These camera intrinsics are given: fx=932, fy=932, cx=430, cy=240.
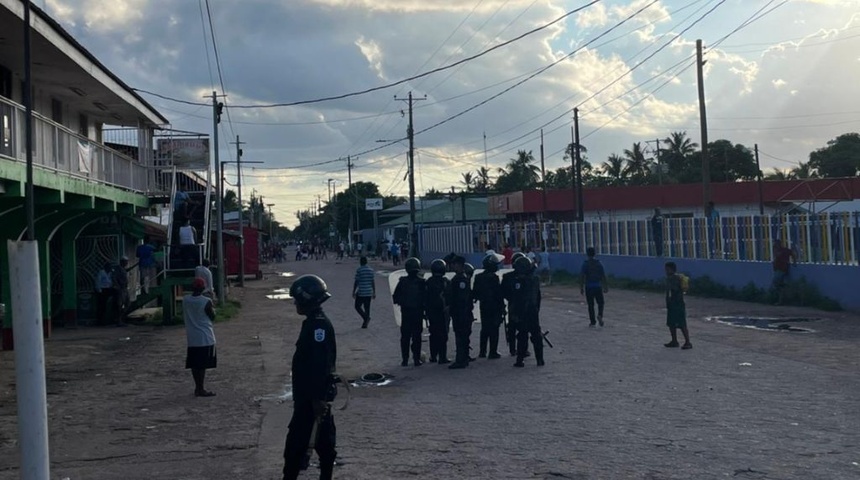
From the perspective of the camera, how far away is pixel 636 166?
88.8 m

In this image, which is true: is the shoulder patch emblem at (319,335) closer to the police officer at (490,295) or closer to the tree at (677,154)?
the police officer at (490,295)

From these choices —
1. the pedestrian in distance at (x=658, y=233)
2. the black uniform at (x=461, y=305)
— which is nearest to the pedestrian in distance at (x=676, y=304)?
the black uniform at (x=461, y=305)

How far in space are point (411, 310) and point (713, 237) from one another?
17.0 m

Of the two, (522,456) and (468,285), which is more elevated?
(468,285)

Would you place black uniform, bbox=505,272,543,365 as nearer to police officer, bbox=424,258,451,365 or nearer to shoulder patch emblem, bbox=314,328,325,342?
police officer, bbox=424,258,451,365

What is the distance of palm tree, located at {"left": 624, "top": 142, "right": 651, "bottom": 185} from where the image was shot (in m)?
88.1

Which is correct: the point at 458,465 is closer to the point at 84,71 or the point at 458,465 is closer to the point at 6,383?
the point at 6,383

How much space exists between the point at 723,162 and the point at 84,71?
6828 cm

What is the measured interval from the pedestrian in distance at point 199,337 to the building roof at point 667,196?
43354 mm

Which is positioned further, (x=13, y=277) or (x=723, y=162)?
(x=723, y=162)

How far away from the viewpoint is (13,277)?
18.6 feet

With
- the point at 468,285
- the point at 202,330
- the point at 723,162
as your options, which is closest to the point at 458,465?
the point at 202,330

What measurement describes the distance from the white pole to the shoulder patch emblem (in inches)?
75.6

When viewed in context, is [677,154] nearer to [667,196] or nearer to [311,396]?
[667,196]
